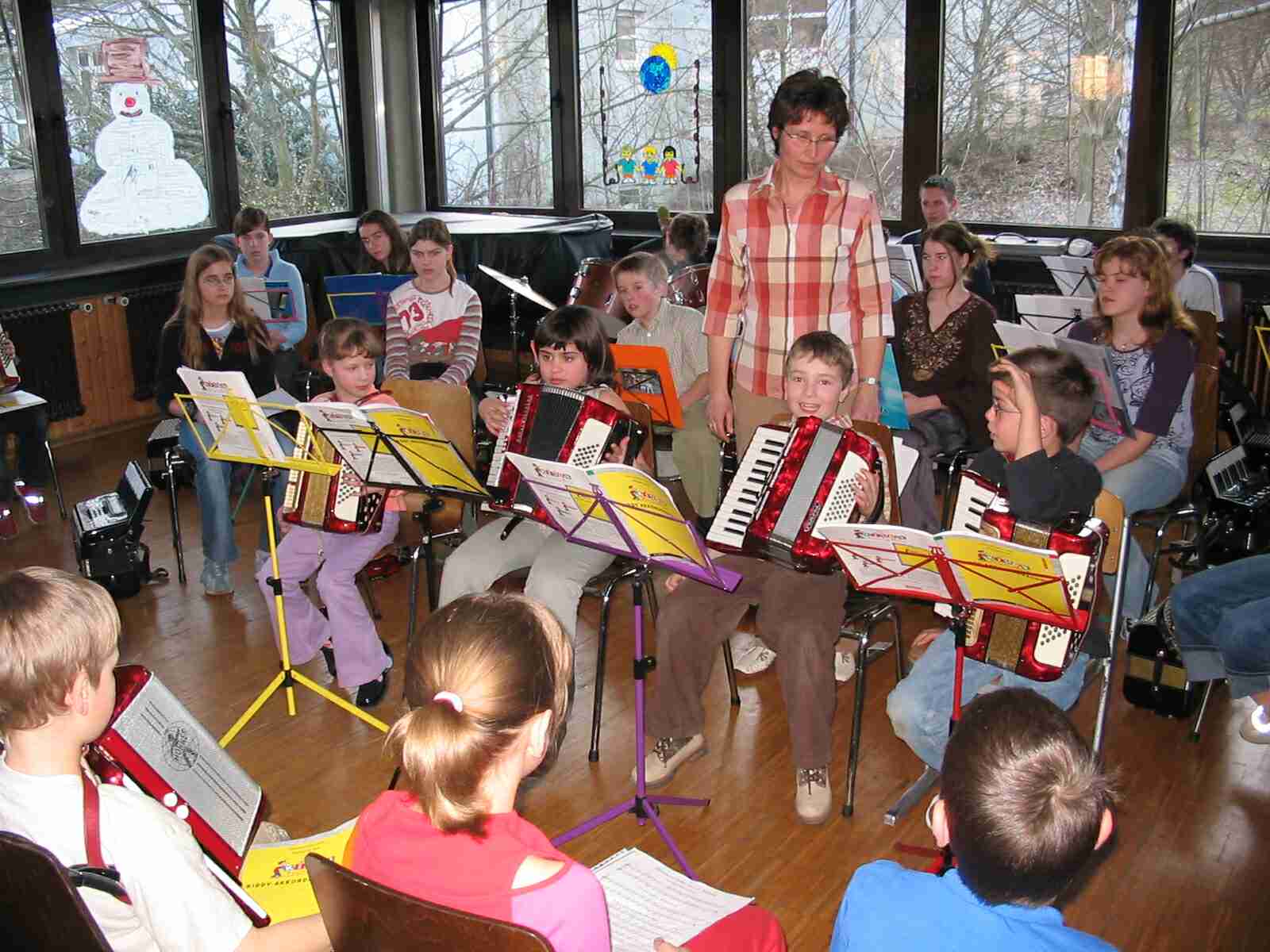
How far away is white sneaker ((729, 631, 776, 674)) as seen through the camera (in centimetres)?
409

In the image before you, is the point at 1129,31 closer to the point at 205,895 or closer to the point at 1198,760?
the point at 1198,760

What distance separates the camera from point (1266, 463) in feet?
14.8

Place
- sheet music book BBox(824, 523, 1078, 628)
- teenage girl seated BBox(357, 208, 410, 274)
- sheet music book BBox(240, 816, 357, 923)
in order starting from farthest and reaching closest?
teenage girl seated BBox(357, 208, 410, 274) < sheet music book BBox(824, 523, 1078, 628) < sheet music book BBox(240, 816, 357, 923)

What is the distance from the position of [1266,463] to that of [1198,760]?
151cm

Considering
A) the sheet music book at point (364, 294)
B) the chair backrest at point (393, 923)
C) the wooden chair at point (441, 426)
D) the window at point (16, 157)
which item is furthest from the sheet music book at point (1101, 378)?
the window at point (16, 157)

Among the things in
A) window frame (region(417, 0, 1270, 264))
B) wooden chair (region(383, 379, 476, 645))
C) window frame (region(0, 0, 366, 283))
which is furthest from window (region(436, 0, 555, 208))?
wooden chair (region(383, 379, 476, 645))

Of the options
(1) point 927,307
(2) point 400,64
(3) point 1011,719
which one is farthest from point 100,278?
(3) point 1011,719

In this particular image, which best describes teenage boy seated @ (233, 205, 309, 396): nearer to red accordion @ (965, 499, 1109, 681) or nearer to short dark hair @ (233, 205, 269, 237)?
short dark hair @ (233, 205, 269, 237)

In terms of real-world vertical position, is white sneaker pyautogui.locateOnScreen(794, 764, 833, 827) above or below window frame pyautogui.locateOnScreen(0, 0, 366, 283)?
below

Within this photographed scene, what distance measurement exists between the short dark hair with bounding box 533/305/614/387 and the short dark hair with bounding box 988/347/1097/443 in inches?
48.1

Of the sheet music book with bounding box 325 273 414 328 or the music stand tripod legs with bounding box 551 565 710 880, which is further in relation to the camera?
the sheet music book with bounding box 325 273 414 328

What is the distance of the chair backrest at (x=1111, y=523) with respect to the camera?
3.02 meters

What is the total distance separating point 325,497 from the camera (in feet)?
12.3

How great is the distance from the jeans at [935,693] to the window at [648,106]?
18.1 feet
